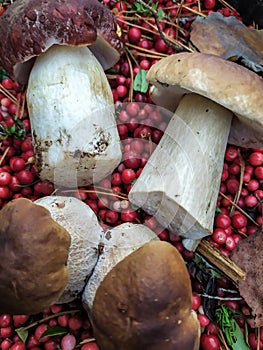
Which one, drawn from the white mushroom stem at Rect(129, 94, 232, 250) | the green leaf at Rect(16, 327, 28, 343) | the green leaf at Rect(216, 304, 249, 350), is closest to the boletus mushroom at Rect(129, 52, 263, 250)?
the white mushroom stem at Rect(129, 94, 232, 250)

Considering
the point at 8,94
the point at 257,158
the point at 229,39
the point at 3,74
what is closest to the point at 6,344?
the point at 8,94

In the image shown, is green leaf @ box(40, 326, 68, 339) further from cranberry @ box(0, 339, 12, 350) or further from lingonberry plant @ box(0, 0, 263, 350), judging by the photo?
cranberry @ box(0, 339, 12, 350)

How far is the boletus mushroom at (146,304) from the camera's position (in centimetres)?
143

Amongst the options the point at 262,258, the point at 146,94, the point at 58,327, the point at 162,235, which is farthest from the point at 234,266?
the point at 146,94

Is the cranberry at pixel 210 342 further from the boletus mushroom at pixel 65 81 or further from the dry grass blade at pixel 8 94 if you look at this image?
the dry grass blade at pixel 8 94

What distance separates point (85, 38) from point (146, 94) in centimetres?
59

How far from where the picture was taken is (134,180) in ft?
6.73

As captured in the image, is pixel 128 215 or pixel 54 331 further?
pixel 128 215

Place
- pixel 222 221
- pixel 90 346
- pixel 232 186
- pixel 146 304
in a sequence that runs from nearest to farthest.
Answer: pixel 146 304, pixel 90 346, pixel 222 221, pixel 232 186

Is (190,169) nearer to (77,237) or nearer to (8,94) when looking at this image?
(77,237)

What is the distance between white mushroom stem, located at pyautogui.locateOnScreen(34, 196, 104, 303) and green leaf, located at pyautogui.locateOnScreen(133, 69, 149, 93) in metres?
→ 0.77

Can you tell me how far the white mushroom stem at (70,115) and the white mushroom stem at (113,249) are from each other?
0.36 meters

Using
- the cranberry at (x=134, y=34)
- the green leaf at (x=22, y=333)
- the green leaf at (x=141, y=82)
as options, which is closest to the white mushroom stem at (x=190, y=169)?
the green leaf at (x=141, y=82)

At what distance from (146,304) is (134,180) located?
29.9 inches
